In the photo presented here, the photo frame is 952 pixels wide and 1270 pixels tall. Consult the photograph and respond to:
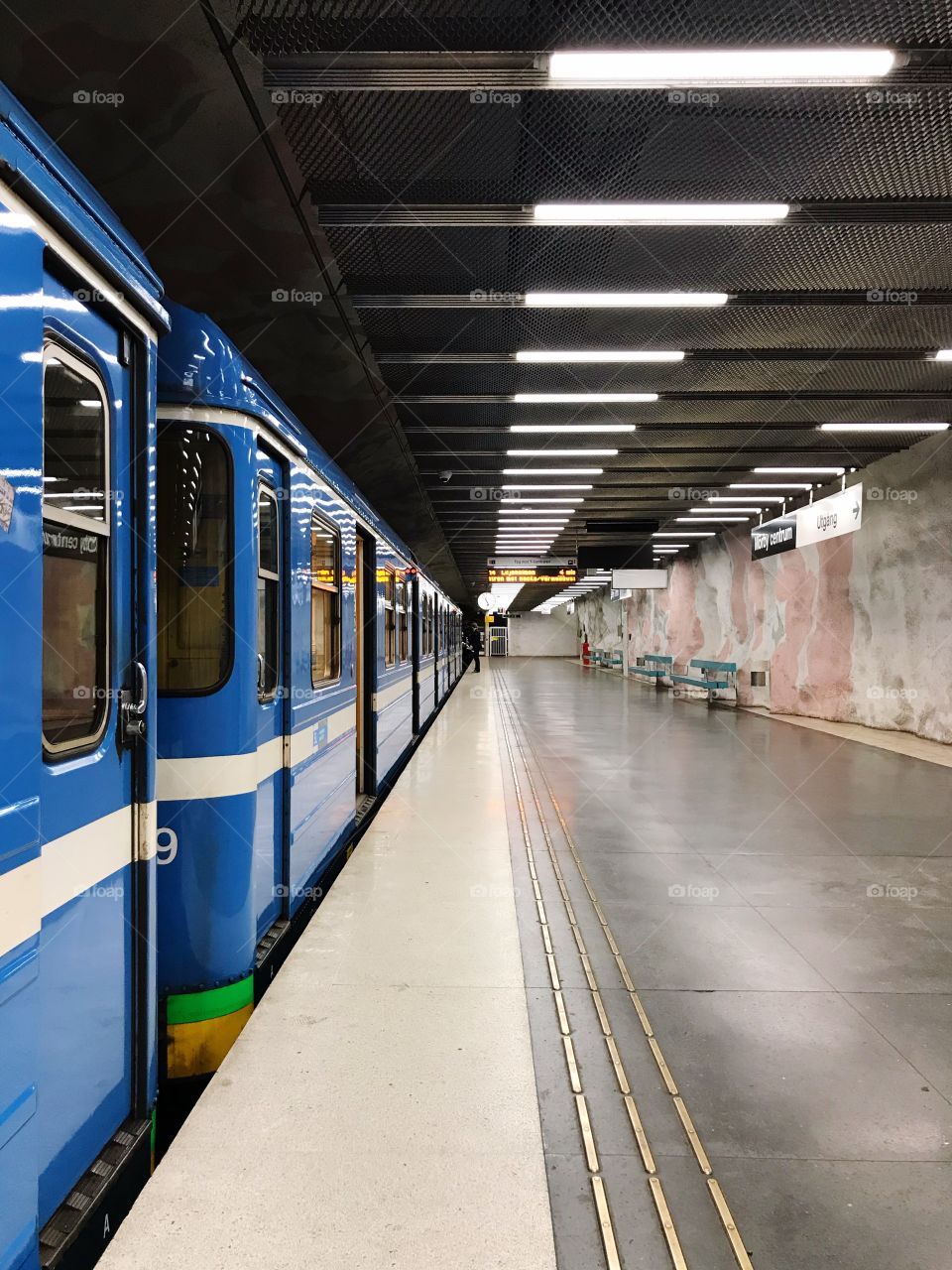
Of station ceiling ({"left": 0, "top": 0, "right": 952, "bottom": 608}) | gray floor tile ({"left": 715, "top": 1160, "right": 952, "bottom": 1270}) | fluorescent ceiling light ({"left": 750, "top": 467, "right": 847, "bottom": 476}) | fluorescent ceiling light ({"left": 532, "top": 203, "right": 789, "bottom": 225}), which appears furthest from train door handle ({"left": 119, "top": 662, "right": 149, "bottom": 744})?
fluorescent ceiling light ({"left": 750, "top": 467, "right": 847, "bottom": 476})

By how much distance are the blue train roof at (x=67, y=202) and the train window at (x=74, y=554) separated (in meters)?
0.27

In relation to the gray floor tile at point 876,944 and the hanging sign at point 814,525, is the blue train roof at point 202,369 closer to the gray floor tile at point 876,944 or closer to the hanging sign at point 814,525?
the gray floor tile at point 876,944

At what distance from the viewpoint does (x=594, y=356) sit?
312 inches

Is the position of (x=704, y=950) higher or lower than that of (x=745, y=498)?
lower

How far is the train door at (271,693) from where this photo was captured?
3.23 meters

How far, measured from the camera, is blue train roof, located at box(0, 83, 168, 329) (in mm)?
1494

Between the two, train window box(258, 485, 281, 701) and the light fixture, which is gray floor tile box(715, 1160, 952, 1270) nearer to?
train window box(258, 485, 281, 701)

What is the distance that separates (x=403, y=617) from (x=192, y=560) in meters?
6.69

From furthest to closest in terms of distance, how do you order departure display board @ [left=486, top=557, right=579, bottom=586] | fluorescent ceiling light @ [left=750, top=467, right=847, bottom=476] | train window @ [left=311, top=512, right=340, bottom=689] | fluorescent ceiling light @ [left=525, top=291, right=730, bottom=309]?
1. departure display board @ [left=486, top=557, right=579, bottom=586]
2. fluorescent ceiling light @ [left=750, top=467, right=847, bottom=476]
3. fluorescent ceiling light @ [left=525, top=291, right=730, bottom=309]
4. train window @ [left=311, top=512, right=340, bottom=689]

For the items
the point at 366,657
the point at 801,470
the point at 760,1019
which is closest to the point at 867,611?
the point at 801,470

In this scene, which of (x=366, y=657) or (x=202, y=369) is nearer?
(x=202, y=369)

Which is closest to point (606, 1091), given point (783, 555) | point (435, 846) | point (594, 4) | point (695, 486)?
point (435, 846)

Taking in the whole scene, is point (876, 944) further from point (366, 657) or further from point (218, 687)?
point (366, 657)

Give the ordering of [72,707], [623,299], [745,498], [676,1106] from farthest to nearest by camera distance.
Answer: [745,498]
[623,299]
[676,1106]
[72,707]
